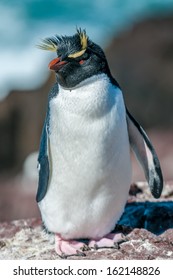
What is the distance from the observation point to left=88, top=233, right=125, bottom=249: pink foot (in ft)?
8.52

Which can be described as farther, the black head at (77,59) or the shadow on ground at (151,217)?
the shadow on ground at (151,217)

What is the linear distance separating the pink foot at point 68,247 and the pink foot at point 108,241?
0.04 m

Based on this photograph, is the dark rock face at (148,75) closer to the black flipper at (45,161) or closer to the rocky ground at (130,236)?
the rocky ground at (130,236)

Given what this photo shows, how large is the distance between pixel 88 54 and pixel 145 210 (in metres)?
0.85

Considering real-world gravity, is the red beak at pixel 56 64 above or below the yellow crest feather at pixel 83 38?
below

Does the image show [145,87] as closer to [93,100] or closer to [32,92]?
[32,92]

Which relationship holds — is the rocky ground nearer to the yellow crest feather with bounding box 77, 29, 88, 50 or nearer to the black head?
the black head

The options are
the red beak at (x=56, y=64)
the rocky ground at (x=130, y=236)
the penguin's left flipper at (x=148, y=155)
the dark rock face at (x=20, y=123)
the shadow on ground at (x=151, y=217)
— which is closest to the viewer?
the red beak at (x=56, y=64)

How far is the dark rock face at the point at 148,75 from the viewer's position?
1133cm

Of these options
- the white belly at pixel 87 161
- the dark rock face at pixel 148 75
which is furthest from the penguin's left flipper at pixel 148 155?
the dark rock face at pixel 148 75

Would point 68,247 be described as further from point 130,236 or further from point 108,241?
point 130,236

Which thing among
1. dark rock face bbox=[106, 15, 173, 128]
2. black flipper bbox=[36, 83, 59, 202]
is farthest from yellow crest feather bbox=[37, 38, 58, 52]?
dark rock face bbox=[106, 15, 173, 128]

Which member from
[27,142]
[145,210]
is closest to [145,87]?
[27,142]

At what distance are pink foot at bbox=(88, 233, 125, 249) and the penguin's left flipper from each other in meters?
0.23
